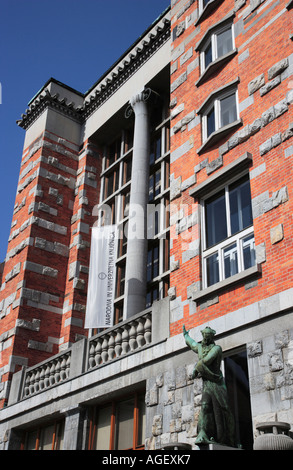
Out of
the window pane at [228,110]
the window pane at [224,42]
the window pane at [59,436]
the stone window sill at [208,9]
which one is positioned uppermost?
the stone window sill at [208,9]

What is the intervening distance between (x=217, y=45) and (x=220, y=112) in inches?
106

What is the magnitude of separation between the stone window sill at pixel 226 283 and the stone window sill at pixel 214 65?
692cm

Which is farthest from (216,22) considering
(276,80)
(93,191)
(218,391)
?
(218,391)

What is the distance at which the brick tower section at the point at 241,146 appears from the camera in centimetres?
1305

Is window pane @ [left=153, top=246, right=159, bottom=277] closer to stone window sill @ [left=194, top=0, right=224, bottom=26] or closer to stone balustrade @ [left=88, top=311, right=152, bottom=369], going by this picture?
stone balustrade @ [left=88, top=311, right=152, bottom=369]

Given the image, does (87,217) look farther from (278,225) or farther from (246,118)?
(278,225)

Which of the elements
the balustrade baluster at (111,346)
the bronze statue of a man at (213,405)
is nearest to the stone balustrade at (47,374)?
Result: the balustrade baluster at (111,346)

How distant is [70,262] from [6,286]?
8.96ft

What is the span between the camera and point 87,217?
2459 cm

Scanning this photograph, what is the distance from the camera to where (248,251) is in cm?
1373

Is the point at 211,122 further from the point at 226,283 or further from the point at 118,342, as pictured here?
the point at 118,342

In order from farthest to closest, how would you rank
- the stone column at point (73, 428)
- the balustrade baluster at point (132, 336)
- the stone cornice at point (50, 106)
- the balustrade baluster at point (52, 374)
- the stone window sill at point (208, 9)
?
the stone cornice at point (50, 106), the balustrade baluster at point (52, 374), the stone window sill at point (208, 9), the stone column at point (73, 428), the balustrade baluster at point (132, 336)

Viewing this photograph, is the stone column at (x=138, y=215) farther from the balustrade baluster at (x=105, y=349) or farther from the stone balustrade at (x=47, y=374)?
the stone balustrade at (x=47, y=374)

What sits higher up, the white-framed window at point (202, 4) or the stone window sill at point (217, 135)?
the white-framed window at point (202, 4)
